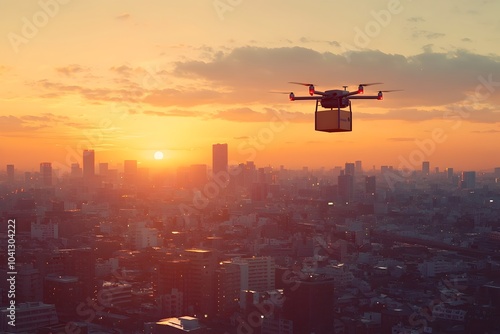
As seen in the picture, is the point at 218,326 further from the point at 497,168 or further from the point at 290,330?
the point at 497,168

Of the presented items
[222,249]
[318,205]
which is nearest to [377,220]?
[318,205]

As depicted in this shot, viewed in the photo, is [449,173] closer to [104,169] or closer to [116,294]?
[104,169]

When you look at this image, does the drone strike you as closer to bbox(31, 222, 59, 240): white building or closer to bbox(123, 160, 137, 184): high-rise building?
bbox(31, 222, 59, 240): white building

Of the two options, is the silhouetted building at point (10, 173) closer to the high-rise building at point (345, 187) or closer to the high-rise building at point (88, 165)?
the high-rise building at point (88, 165)

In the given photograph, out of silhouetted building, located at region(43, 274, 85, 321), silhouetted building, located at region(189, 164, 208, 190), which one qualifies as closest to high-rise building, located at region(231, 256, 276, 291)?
silhouetted building, located at region(43, 274, 85, 321)

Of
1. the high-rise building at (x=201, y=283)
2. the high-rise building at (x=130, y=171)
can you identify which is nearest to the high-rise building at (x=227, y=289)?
the high-rise building at (x=201, y=283)

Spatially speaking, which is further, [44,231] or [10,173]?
[10,173]

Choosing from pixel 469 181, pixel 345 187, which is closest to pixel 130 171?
pixel 345 187
